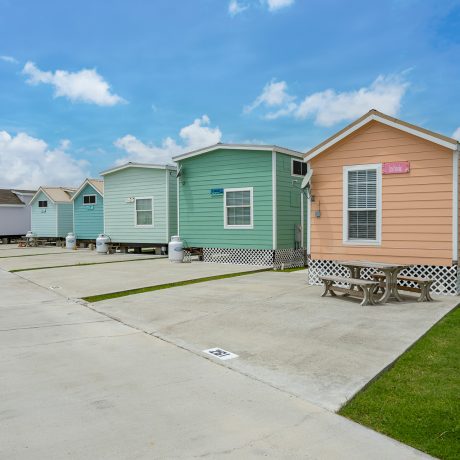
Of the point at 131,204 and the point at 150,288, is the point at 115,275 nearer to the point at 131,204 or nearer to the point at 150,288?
the point at 150,288

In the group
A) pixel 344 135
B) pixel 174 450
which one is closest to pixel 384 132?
pixel 344 135

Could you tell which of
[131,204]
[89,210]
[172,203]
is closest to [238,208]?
[172,203]

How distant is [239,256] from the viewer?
16.0m

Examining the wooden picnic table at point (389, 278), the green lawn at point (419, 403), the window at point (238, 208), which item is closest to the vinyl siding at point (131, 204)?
the window at point (238, 208)

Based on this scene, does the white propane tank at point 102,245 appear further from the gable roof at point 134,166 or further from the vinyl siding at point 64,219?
the vinyl siding at point 64,219

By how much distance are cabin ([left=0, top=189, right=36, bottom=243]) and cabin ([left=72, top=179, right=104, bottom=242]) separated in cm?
1220

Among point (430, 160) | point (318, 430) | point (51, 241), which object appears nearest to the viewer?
point (318, 430)

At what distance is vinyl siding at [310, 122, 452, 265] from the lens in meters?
9.21

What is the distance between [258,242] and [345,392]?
37.2 feet

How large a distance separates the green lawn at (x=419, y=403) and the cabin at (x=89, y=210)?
20880 millimetres

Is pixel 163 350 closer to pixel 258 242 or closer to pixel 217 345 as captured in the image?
pixel 217 345

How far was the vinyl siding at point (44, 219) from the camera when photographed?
28859 millimetres

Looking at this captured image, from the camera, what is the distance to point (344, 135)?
10211 millimetres

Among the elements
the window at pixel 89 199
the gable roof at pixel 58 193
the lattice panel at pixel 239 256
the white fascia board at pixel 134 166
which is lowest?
the lattice panel at pixel 239 256
